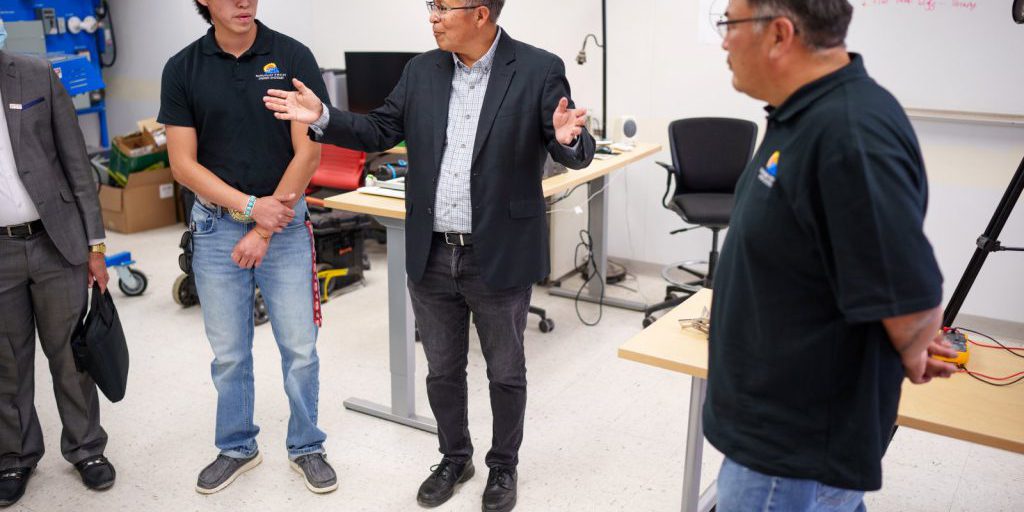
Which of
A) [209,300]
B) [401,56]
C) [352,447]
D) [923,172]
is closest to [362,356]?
[352,447]

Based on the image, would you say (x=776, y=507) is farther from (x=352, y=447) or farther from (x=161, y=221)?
(x=161, y=221)

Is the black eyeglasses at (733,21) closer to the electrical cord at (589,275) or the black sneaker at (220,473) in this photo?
the black sneaker at (220,473)

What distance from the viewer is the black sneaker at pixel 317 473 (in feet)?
8.80

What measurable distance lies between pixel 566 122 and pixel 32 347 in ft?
5.94

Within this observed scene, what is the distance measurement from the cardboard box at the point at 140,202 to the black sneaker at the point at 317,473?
3.60 meters

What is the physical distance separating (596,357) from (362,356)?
1.05 m

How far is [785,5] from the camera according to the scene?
1.25 meters

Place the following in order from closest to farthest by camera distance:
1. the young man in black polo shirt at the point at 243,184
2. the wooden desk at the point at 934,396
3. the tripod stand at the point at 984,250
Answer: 1. the wooden desk at the point at 934,396
2. the tripod stand at the point at 984,250
3. the young man in black polo shirt at the point at 243,184

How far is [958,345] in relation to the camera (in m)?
1.91

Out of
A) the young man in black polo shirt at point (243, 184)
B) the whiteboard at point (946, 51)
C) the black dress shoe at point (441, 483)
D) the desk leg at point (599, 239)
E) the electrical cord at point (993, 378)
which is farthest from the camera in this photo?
the desk leg at point (599, 239)

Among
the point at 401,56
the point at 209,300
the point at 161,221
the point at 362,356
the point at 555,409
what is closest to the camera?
the point at 209,300

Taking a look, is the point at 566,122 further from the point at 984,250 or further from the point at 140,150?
the point at 140,150

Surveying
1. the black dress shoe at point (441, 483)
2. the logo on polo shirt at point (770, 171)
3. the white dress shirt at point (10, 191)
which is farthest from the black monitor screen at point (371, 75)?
the logo on polo shirt at point (770, 171)

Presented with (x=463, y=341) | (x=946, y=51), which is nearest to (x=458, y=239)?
(x=463, y=341)
